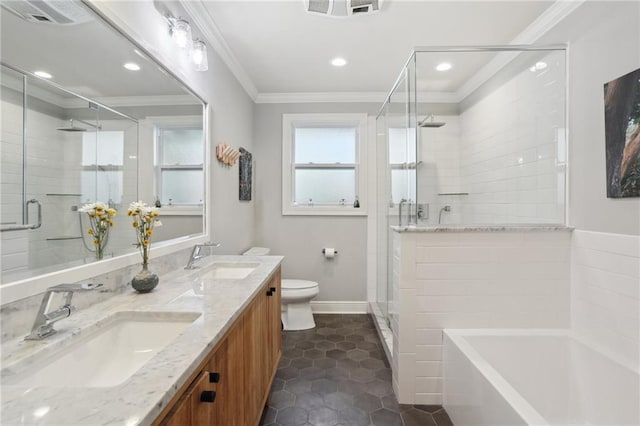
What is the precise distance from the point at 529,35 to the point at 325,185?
7.13 ft

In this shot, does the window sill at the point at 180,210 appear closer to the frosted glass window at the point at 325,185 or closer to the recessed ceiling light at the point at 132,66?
the recessed ceiling light at the point at 132,66

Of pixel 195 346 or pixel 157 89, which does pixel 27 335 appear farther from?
pixel 157 89

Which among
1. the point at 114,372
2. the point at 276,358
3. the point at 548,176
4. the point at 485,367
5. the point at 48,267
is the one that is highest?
the point at 548,176

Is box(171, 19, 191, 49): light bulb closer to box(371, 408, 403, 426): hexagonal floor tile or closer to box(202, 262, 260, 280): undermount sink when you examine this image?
box(202, 262, 260, 280): undermount sink

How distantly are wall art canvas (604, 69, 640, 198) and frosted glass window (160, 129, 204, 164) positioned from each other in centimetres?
236

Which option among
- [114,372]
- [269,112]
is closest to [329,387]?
[114,372]

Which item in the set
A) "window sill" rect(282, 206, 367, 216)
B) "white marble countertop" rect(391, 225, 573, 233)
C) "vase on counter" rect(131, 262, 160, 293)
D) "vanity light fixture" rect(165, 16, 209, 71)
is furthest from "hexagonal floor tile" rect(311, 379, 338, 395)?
"vanity light fixture" rect(165, 16, 209, 71)

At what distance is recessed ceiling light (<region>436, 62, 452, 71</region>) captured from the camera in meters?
2.38

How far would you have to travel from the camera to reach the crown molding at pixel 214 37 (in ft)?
6.02

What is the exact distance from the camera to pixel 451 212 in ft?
8.53

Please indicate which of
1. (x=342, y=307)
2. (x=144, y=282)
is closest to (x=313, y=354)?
(x=342, y=307)

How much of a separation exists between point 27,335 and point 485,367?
69.8 inches

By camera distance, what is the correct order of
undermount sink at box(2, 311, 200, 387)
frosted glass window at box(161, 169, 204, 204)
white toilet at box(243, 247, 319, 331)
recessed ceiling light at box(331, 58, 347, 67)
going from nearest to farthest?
undermount sink at box(2, 311, 200, 387) → frosted glass window at box(161, 169, 204, 204) → recessed ceiling light at box(331, 58, 347, 67) → white toilet at box(243, 247, 319, 331)

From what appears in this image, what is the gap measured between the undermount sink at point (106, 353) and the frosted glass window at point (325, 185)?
245 cm
